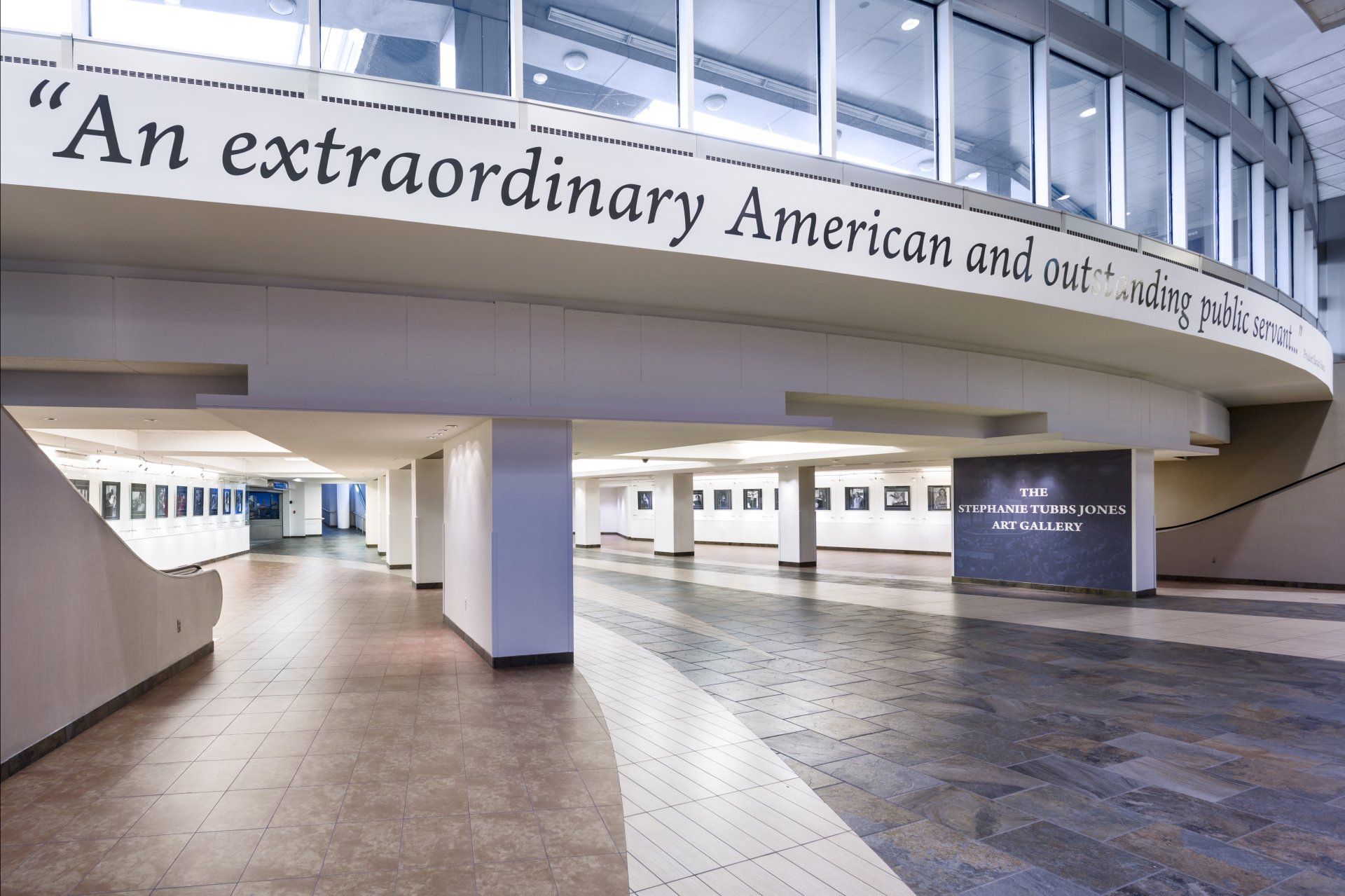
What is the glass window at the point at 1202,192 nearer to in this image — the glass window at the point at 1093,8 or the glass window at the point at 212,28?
the glass window at the point at 1093,8

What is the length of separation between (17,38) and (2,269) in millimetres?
2042

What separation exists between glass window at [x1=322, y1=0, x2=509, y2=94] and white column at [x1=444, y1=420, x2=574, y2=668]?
3239mm

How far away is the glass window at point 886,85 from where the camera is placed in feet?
28.4

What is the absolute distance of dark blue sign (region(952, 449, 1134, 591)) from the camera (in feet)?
48.0

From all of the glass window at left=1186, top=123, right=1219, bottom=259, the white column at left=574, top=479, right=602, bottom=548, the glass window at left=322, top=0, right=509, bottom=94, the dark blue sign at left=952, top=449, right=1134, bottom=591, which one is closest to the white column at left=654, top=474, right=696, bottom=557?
the white column at left=574, top=479, right=602, bottom=548

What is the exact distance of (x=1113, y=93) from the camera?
11227 mm

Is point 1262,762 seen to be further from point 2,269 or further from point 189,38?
point 2,269

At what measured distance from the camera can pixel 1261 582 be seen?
1706 cm

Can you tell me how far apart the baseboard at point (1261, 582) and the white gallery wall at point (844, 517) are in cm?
544

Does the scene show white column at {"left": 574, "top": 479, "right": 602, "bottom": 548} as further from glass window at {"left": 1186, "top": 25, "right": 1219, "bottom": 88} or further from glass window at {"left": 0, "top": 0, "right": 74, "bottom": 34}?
glass window at {"left": 0, "top": 0, "right": 74, "bottom": 34}

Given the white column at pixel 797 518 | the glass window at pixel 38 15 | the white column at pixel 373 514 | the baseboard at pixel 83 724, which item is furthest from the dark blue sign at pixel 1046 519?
the white column at pixel 373 514

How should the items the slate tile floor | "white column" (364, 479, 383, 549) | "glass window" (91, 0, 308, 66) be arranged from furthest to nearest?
"white column" (364, 479, 383, 549), "glass window" (91, 0, 308, 66), the slate tile floor

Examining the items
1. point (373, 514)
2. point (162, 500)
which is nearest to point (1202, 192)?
point (162, 500)

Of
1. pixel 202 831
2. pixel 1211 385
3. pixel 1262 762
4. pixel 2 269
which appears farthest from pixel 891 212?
pixel 1211 385
